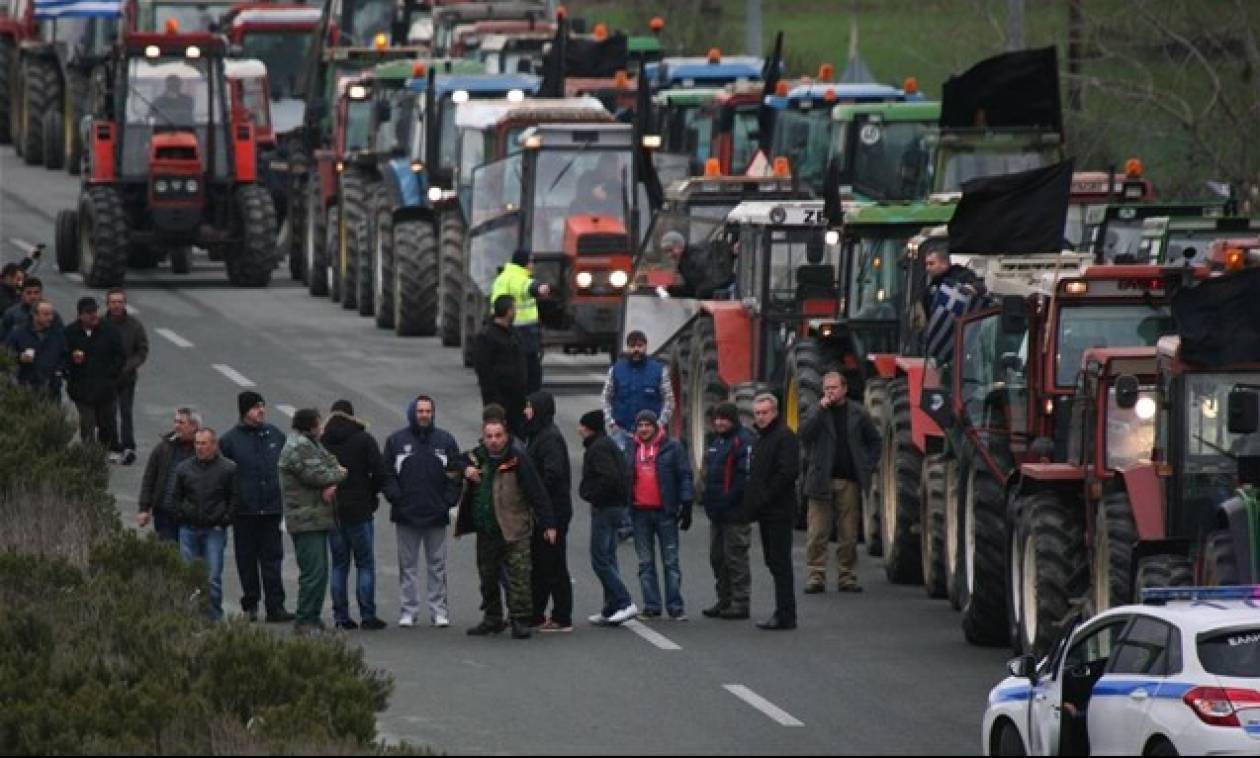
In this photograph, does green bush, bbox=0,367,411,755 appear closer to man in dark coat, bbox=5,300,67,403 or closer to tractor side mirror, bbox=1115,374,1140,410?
tractor side mirror, bbox=1115,374,1140,410

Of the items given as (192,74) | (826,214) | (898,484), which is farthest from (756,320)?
(192,74)

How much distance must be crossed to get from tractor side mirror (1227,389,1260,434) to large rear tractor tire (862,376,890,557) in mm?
7375

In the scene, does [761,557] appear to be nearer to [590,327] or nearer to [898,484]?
[898,484]

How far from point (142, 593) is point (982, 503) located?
218 inches

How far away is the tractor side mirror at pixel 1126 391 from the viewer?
20719mm

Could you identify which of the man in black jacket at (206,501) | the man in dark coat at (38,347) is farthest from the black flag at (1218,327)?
the man in dark coat at (38,347)

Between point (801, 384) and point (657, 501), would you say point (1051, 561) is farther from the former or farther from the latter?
point (801, 384)

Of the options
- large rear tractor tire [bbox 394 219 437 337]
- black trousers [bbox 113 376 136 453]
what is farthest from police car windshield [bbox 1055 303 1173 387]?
large rear tractor tire [bbox 394 219 437 337]

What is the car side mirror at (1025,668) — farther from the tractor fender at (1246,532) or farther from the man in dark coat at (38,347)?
the man in dark coat at (38,347)

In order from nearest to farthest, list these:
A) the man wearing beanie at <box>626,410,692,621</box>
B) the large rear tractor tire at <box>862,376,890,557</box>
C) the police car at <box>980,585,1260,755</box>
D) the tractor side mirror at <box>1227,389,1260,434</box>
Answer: the police car at <box>980,585,1260,755</box>
the tractor side mirror at <box>1227,389,1260,434</box>
the man wearing beanie at <box>626,410,692,621</box>
the large rear tractor tire at <box>862,376,890,557</box>

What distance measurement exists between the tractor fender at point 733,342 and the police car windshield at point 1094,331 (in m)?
7.47

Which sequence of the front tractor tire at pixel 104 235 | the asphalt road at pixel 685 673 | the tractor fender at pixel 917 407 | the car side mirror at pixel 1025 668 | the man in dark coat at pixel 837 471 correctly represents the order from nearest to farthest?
1. the car side mirror at pixel 1025 668
2. the asphalt road at pixel 685 673
3. the tractor fender at pixel 917 407
4. the man in dark coat at pixel 837 471
5. the front tractor tire at pixel 104 235

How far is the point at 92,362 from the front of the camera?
105 ft

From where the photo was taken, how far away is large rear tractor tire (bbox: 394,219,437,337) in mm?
41531
